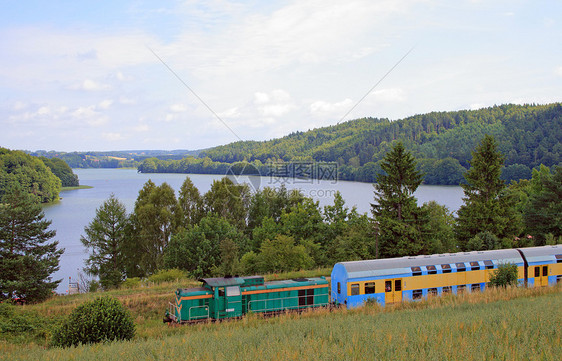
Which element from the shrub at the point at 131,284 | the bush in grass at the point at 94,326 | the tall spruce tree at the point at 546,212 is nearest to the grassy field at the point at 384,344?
the bush in grass at the point at 94,326

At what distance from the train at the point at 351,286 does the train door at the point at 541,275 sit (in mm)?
558

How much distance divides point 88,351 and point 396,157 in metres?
39.1

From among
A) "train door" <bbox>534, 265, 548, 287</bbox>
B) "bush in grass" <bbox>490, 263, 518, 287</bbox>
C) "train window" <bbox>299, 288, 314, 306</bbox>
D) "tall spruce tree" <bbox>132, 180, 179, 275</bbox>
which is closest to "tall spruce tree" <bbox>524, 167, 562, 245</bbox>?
"train door" <bbox>534, 265, 548, 287</bbox>

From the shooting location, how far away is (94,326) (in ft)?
47.5

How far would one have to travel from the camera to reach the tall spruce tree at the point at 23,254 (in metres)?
32.8

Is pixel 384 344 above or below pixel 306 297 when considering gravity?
above

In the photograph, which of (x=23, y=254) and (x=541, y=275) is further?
(x=23, y=254)

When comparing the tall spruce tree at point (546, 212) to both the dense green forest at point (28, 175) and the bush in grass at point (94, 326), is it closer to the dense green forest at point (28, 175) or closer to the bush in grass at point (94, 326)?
the bush in grass at point (94, 326)

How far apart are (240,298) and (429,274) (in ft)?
39.9

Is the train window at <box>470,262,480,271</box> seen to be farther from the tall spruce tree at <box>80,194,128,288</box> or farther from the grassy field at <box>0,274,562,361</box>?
the tall spruce tree at <box>80,194,128,288</box>

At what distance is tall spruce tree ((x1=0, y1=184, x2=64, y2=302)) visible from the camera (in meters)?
32.8

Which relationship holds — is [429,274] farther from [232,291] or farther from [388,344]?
[388,344]

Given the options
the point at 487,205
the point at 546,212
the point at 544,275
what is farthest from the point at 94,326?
the point at 546,212

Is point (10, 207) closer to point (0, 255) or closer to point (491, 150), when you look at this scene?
point (0, 255)
